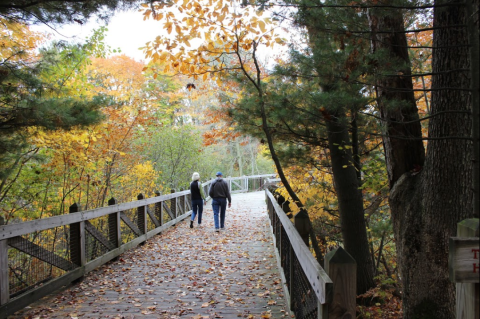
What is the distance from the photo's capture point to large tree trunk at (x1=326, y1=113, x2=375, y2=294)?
5812mm

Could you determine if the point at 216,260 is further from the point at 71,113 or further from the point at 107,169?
the point at 107,169

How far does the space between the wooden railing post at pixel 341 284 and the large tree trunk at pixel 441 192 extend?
133 cm

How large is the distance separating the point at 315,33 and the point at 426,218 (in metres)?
2.24

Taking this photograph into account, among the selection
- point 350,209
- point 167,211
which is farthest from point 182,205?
point 350,209

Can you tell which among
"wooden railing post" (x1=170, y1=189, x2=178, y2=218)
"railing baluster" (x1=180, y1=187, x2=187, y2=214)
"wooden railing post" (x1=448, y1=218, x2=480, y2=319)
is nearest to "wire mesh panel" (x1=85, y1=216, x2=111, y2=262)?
"wooden railing post" (x1=170, y1=189, x2=178, y2=218)

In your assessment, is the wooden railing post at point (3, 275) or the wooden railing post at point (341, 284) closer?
the wooden railing post at point (341, 284)

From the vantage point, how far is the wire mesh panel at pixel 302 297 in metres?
2.85

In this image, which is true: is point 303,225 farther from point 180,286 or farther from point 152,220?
point 152,220

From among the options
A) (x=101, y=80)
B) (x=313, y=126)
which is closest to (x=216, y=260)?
(x=313, y=126)

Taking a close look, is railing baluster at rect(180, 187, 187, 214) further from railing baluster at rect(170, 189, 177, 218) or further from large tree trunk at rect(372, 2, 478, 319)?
large tree trunk at rect(372, 2, 478, 319)

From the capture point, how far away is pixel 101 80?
18656 mm

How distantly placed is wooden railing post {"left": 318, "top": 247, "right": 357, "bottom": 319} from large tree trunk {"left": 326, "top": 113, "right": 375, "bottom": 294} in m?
3.75

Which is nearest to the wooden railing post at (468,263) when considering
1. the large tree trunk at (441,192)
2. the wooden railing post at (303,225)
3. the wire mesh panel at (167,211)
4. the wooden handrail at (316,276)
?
the wooden handrail at (316,276)

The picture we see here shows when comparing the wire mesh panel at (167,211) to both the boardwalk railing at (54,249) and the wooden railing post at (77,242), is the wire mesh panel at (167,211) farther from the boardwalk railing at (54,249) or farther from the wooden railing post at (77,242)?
the wooden railing post at (77,242)
